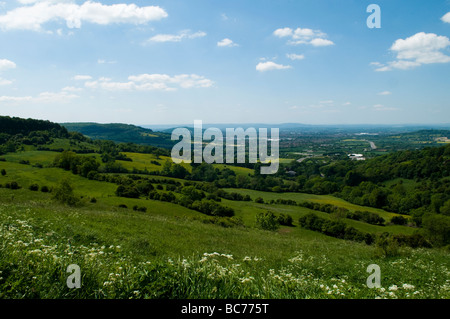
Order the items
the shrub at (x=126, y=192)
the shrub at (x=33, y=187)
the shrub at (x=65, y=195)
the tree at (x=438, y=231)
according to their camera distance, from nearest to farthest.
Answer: the shrub at (x=65, y=195), the tree at (x=438, y=231), the shrub at (x=33, y=187), the shrub at (x=126, y=192)

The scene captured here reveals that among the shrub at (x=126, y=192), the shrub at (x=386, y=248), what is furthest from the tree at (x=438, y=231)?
the shrub at (x=126, y=192)

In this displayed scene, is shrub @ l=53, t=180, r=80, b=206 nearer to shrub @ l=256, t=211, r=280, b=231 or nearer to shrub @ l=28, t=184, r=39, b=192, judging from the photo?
shrub @ l=28, t=184, r=39, b=192

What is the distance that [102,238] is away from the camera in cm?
1104

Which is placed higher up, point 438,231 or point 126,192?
point 126,192

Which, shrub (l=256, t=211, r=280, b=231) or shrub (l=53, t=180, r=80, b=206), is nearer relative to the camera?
shrub (l=53, t=180, r=80, b=206)

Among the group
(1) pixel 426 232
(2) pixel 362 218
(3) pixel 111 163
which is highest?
(3) pixel 111 163

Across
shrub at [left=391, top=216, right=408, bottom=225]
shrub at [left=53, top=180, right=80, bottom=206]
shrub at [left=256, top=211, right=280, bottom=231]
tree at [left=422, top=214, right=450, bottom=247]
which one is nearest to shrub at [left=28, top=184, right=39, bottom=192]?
shrub at [left=53, top=180, right=80, bottom=206]

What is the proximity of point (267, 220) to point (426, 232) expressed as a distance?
26825 millimetres

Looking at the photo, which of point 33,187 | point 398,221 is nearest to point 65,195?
point 33,187

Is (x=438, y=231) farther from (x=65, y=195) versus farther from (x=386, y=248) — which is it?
(x=65, y=195)

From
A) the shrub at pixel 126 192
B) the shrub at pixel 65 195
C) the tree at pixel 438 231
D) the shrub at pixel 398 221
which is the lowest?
the shrub at pixel 398 221

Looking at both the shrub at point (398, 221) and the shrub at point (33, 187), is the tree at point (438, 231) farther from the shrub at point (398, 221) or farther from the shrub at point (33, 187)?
the shrub at point (33, 187)
